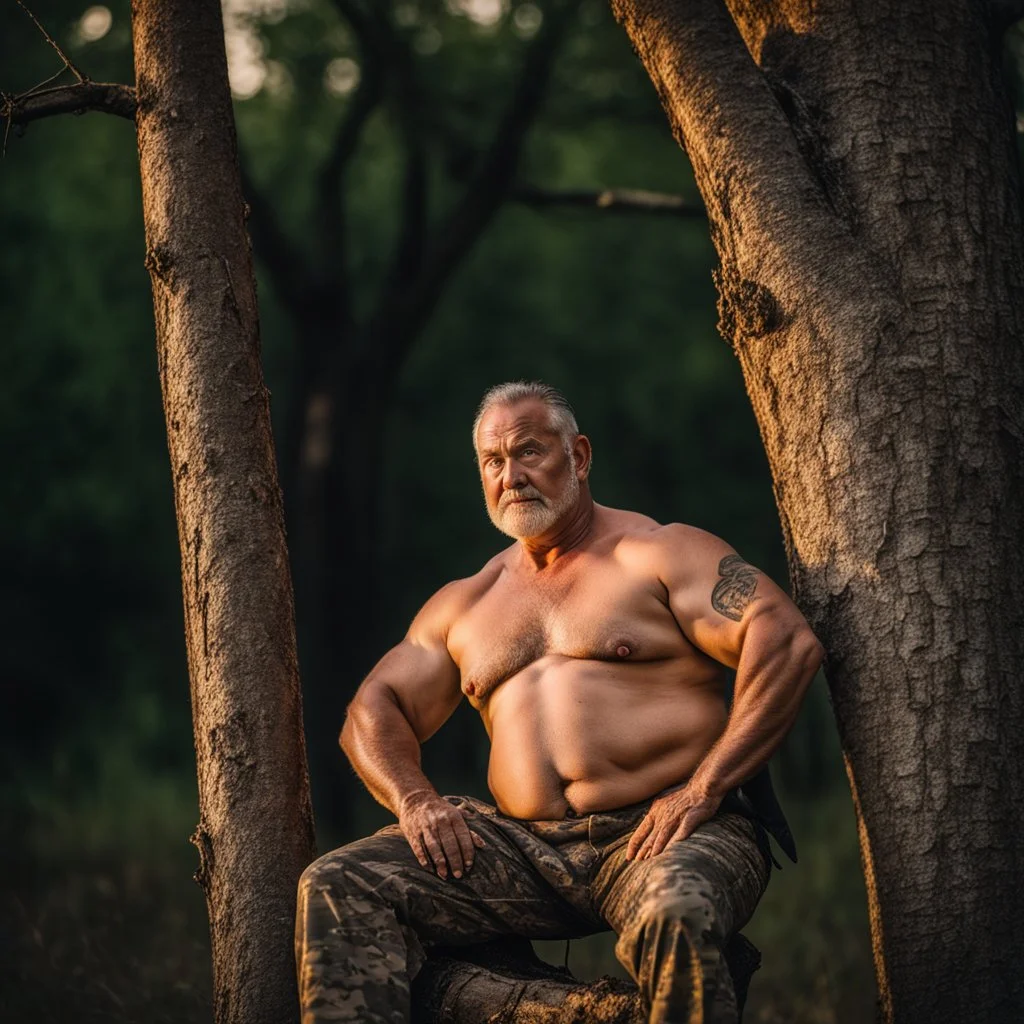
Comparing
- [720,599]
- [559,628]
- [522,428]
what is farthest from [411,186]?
[720,599]

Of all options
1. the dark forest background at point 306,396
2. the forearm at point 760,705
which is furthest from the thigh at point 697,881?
the dark forest background at point 306,396

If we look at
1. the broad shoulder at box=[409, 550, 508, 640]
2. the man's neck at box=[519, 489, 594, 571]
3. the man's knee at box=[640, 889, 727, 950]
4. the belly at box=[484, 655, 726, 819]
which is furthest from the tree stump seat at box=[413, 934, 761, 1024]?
the man's neck at box=[519, 489, 594, 571]

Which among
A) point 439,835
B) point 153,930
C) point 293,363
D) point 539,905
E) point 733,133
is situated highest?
point 293,363

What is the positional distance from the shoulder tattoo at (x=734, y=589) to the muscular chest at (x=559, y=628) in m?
0.20

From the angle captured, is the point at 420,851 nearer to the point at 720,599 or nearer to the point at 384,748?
the point at 384,748

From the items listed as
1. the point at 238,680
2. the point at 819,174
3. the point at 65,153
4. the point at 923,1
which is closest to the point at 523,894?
the point at 238,680

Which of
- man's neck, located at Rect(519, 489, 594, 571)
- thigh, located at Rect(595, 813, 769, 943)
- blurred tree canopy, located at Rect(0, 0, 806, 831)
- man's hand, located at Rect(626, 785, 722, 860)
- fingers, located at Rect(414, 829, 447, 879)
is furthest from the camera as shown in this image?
blurred tree canopy, located at Rect(0, 0, 806, 831)

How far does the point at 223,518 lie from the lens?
4.62 m

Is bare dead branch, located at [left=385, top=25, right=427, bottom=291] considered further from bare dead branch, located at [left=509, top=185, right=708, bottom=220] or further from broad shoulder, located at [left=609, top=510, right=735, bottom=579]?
broad shoulder, located at [left=609, top=510, right=735, bottom=579]

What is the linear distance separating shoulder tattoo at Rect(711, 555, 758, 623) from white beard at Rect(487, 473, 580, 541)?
63cm

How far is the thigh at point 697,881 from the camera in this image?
367 cm

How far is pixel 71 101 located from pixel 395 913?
2.97m

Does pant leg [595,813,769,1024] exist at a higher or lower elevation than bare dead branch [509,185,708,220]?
lower

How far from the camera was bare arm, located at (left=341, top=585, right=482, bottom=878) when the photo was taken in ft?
14.4
